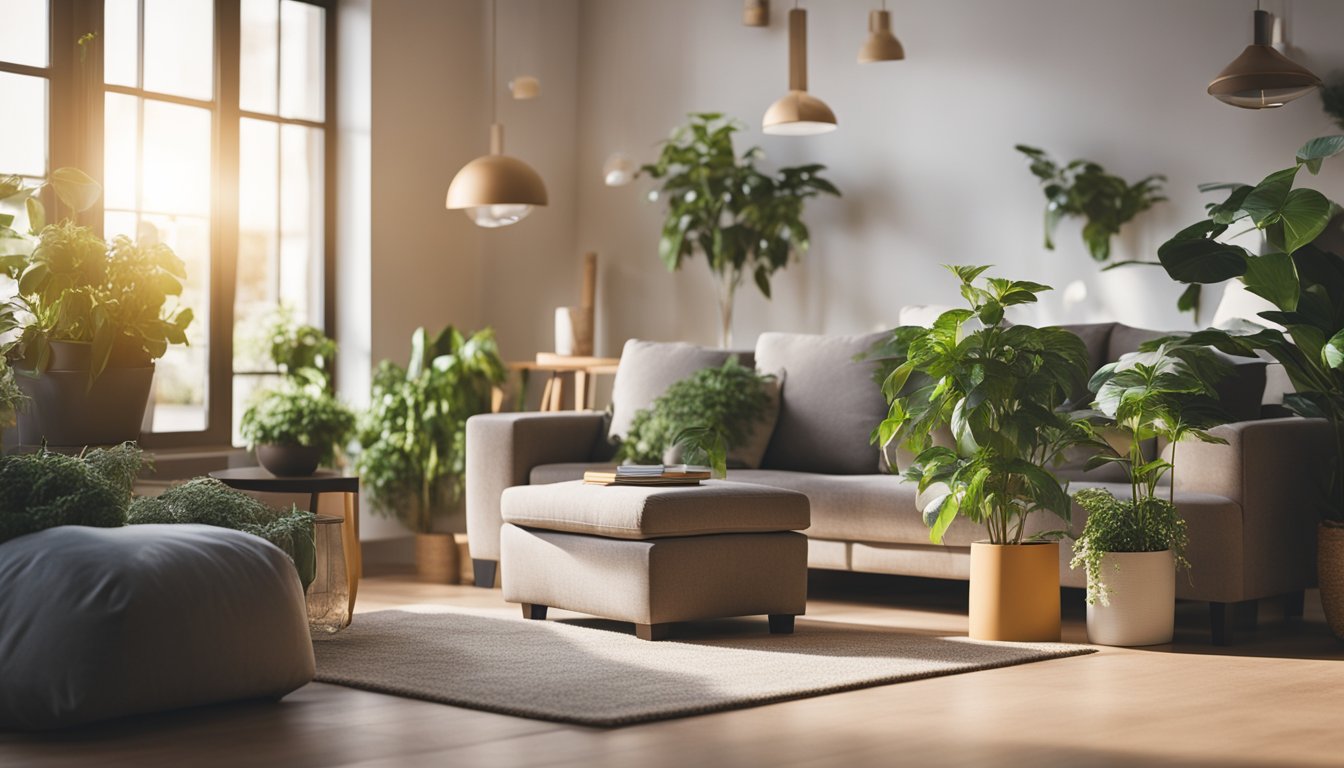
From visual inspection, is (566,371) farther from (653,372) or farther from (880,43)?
(880,43)

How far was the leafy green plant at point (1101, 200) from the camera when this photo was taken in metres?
5.91

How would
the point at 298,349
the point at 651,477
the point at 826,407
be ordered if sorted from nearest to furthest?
the point at 651,477 → the point at 826,407 → the point at 298,349

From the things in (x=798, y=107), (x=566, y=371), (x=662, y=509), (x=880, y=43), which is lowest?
(x=662, y=509)

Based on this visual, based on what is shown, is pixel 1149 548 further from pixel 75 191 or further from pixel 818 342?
pixel 75 191

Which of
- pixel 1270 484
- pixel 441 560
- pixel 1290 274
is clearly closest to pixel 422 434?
pixel 441 560

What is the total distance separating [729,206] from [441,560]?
6.19 ft

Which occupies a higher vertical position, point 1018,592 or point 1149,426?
point 1149,426

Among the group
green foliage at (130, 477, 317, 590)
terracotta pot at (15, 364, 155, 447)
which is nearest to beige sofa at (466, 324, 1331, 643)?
green foliage at (130, 477, 317, 590)

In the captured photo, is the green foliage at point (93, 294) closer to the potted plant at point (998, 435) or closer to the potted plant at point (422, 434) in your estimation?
the potted plant at point (998, 435)

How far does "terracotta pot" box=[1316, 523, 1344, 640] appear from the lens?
14.5ft

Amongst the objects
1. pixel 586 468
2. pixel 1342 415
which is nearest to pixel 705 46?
pixel 586 468

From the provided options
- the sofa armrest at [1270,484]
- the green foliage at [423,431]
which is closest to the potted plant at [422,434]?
the green foliage at [423,431]

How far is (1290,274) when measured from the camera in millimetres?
4391

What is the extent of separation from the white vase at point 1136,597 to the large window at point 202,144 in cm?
353
